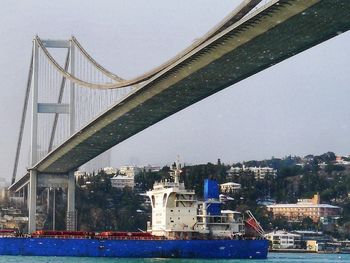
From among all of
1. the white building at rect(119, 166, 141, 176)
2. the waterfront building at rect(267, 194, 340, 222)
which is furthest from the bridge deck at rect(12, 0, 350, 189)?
the white building at rect(119, 166, 141, 176)

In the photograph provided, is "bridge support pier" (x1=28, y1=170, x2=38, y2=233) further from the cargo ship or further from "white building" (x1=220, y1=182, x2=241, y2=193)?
"white building" (x1=220, y1=182, x2=241, y2=193)

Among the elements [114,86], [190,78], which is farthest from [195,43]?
[114,86]

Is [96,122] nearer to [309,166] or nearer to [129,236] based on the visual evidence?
[129,236]

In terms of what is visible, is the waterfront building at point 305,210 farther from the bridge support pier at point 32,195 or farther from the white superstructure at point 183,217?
the white superstructure at point 183,217

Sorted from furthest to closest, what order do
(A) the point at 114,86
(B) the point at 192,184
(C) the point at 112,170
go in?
(C) the point at 112,170 → (B) the point at 192,184 → (A) the point at 114,86

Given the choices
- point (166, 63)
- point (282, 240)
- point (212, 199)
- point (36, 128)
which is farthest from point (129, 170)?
point (166, 63)

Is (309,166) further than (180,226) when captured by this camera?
Yes

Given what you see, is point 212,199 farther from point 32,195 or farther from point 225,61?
point 225,61
